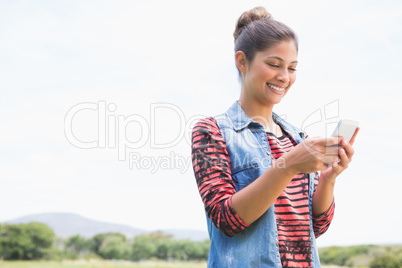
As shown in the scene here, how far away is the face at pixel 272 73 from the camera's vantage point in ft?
6.24

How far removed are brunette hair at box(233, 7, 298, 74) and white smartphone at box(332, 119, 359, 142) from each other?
1.90 feet

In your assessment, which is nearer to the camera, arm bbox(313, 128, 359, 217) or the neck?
arm bbox(313, 128, 359, 217)

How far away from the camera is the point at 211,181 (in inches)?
67.0

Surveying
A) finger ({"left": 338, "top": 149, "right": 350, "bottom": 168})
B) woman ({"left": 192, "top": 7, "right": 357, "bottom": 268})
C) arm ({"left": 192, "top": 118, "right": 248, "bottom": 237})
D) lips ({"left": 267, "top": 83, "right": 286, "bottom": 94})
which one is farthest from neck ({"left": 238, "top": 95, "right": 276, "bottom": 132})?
finger ({"left": 338, "top": 149, "right": 350, "bottom": 168})

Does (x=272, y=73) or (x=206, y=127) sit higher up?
(x=272, y=73)

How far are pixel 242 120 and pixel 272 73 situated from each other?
0.98 feet

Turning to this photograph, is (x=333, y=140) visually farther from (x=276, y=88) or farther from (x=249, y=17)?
(x=249, y=17)

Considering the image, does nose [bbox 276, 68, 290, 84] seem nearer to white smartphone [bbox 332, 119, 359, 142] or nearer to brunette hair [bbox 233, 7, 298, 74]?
brunette hair [bbox 233, 7, 298, 74]

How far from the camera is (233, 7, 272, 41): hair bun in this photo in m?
2.19

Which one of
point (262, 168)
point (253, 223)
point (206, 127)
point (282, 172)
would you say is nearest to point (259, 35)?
point (206, 127)

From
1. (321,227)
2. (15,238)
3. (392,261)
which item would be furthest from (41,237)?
(321,227)

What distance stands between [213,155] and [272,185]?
37 cm

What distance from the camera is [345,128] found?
1556 mm

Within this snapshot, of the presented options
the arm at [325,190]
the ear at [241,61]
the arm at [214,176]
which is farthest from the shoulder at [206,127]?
the arm at [325,190]
